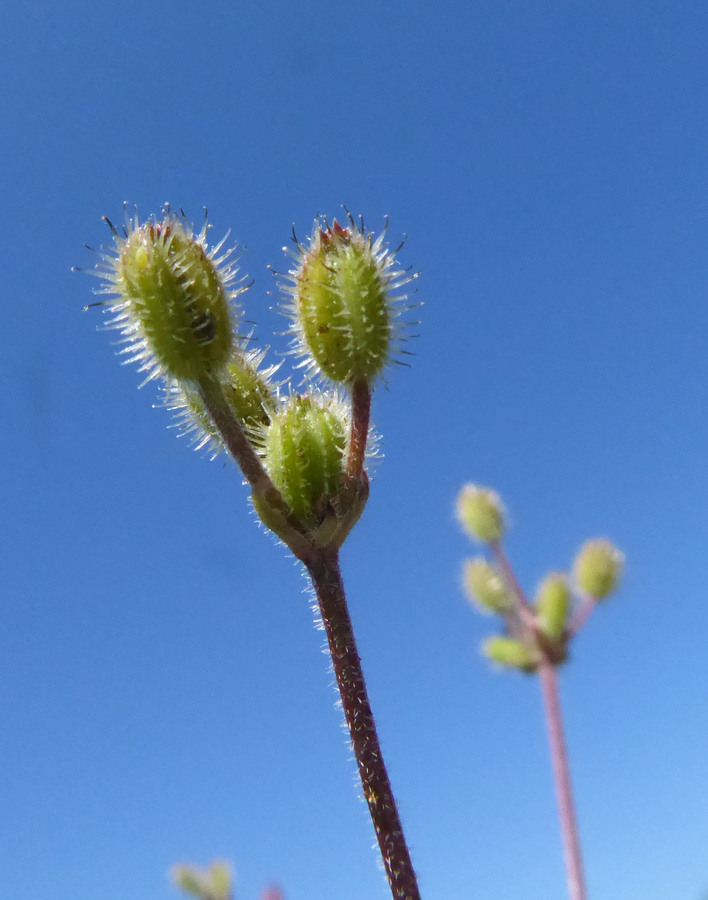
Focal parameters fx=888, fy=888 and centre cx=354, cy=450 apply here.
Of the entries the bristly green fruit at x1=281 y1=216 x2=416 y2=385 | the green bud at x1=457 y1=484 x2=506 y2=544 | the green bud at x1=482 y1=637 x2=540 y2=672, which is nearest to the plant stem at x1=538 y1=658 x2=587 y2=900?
the green bud at x1=482 y1=637 x2=540 y2=672

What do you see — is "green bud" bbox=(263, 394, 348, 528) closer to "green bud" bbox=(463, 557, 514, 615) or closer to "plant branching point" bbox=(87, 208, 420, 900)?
"plant branching point" bbox=(87, 208, 420, 900)

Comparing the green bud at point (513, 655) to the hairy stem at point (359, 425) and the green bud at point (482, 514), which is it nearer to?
the green bud at point (482, 514)

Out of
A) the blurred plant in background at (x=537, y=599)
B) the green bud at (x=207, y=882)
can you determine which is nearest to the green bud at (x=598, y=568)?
the blurred plant in background at (x=537, y=599)

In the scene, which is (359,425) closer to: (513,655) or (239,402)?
(239,402)

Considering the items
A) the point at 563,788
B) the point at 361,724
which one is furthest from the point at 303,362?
the point at 563,788

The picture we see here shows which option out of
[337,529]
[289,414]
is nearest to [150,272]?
[289,414]

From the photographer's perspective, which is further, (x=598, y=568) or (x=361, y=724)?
(x=598, y=568)

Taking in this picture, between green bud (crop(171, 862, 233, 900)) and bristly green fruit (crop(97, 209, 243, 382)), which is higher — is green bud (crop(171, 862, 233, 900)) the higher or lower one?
the lower one
